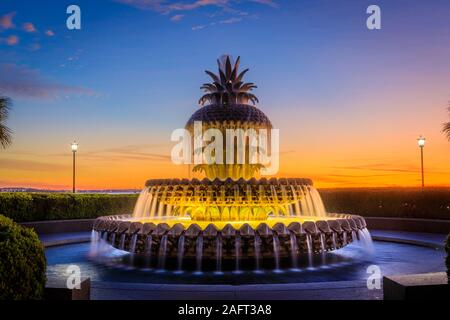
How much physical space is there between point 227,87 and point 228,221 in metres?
4.73

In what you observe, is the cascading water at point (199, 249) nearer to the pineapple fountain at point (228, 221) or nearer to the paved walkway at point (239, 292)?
the pineapple fountain at point (228, 221)

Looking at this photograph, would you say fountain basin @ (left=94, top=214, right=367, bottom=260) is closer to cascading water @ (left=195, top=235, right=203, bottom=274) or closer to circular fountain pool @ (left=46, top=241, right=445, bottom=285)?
cascading water @ (left=195, top=235, right=203, bottom=274)

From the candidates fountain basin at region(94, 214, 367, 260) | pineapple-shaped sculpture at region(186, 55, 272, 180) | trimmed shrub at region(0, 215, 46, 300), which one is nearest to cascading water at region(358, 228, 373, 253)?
fountain basin at region(94, 214, 367, 260)

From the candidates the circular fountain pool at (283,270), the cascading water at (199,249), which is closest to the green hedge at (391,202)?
the circular fountain pool at (283,270)

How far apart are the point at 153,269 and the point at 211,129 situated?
4.86m

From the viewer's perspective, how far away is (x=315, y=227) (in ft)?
35.2

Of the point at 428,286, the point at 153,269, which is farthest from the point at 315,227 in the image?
the point at 428,286

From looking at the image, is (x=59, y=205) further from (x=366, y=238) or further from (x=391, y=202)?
(x=391, y=202)

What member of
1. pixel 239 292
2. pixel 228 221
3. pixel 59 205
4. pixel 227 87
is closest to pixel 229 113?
pixel 227 87

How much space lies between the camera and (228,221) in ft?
40.5

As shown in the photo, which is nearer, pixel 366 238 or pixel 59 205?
pixel 366 238

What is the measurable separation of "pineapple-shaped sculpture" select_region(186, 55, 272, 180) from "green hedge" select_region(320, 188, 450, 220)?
39.6 ft

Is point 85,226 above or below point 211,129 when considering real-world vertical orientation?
below
